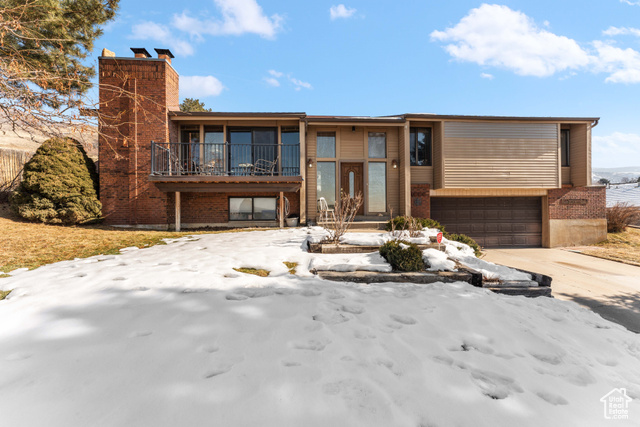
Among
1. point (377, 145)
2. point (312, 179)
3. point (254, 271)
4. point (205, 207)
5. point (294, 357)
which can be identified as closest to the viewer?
point (294, 357)

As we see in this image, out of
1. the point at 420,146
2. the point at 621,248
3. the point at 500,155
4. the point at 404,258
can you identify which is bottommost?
the point at 621,248

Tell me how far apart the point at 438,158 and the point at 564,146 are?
19.1ft

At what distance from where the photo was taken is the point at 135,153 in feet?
32.9

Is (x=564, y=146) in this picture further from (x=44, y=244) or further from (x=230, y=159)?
(x=44, y=244)

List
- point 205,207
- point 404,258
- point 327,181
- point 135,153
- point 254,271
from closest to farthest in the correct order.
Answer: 1. point 254,271
2. point 404,258
3. point 135,153
4. point 205,207
5. point 327,181

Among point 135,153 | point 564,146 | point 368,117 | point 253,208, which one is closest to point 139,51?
point 135,153

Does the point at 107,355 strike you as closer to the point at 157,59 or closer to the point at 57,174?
the point at 57,174

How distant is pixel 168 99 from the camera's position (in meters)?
10.3

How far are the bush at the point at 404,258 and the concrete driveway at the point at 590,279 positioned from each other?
301 centimetres

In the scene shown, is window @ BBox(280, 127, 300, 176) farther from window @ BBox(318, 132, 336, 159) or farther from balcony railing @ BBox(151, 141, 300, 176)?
window @ BBox(318, 132, 336, 159)

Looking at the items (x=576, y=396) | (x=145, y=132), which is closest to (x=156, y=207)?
(x=145, y=132)

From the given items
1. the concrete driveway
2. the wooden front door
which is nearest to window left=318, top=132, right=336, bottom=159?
the wooden front door

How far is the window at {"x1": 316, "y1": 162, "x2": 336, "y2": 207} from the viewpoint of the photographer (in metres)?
11.2

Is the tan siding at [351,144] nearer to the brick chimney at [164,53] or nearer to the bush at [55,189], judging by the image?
the brick chimney at [164,53]
